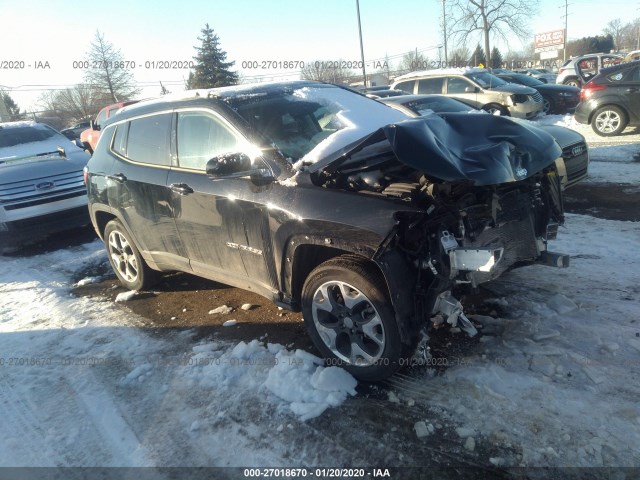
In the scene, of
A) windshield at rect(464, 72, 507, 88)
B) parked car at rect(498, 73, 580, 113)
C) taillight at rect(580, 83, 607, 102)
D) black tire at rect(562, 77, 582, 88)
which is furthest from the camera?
black tire at rect(562, 77, 582, 88)

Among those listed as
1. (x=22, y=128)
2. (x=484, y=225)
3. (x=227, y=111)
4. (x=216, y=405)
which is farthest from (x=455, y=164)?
(x=22, y=128)

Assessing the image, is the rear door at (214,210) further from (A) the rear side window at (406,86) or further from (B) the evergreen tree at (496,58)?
(B) the evergreen tree at (496,58)

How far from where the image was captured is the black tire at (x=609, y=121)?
33.7 ft

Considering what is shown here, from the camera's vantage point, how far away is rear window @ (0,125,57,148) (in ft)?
28.7

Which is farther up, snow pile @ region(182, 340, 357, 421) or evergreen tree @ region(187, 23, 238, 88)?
evergreen tree @ region(187, 23, 238, 88)

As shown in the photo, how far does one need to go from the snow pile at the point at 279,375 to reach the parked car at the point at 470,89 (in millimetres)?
11564

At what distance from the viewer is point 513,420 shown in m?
2.59

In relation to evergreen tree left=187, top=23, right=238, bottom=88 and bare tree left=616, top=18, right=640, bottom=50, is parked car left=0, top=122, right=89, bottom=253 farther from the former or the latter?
bare tree left=616, top=18, right=640, bottom=50

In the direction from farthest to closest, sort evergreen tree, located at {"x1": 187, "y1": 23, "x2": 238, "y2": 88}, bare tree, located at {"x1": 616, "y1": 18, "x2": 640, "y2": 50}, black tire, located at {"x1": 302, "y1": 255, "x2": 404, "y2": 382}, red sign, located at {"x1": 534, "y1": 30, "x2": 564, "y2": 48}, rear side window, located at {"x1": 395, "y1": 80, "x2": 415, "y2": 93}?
bare tree, located at {"x1": 616, "y1": 18, "x2": 640, "y2": 50} → red sign, located at {"x1": 534, "y1": 30, "x2": 564, "y2": 48} → evergreen tree, located at {"x1": 187, "y1": 23, "x2": 238, "y2": 88} → rear side window, located at {"x1": 395, "y1": 80, "x2": 415, "y2": 93} → black tire, located at {"x1": 302, "y1": 255, "x2": 404, "y2": 382}

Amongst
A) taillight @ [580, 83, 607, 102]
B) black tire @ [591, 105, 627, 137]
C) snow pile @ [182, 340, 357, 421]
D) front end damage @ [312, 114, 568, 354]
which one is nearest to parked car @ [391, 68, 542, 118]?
taillight @ [580, 83, 607, 102]

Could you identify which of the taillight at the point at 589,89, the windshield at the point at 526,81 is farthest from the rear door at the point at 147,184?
the windshield at the point at 526,81

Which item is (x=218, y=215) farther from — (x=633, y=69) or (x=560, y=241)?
(x=633, y=69)

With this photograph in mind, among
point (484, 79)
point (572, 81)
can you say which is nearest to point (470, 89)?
point (484, 79)

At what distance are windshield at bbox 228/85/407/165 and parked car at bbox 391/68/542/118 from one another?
9.99 meters
